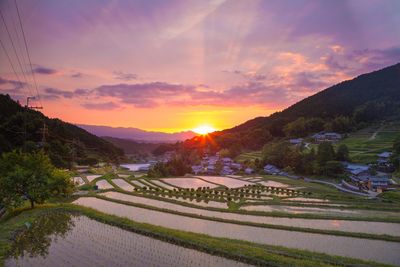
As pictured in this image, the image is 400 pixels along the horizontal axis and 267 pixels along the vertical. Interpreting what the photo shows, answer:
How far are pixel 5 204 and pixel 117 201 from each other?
27.7ft

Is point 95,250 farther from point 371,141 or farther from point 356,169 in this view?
point 371,141

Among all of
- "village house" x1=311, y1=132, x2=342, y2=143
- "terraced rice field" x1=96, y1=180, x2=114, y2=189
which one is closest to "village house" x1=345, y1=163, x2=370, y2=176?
"village house" x1=311, y1=132, x2=342, y2=143

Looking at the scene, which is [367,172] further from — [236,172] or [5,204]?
[5,204]

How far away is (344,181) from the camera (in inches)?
1778

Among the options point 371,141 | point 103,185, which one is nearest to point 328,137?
point 371,141

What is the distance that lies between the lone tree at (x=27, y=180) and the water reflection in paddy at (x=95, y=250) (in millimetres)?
4993

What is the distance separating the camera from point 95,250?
47.9 feet

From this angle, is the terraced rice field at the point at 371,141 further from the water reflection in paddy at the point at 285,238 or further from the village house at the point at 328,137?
the water reflection in paddy at the point at 285,238

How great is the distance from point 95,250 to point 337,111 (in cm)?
12250

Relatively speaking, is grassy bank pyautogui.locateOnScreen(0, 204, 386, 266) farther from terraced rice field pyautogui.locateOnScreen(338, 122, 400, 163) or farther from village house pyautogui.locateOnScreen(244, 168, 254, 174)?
terraced rice field pyautogui.locateOnScreen(338, 122, 400, 163)

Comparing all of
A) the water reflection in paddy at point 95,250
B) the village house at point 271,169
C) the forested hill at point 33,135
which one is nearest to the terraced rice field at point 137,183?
the forested hill at point 33,135

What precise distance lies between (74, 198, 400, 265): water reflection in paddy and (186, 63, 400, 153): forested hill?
76.4 metres

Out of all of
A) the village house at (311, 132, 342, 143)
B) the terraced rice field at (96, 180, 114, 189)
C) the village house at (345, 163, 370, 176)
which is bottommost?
the terraced rice field at (96, 180, 114, 189)

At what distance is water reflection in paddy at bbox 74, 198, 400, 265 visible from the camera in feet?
49.9
